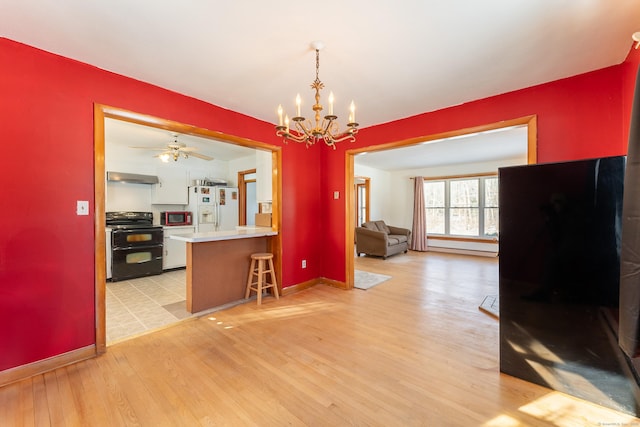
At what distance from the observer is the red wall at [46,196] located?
75.1 inches

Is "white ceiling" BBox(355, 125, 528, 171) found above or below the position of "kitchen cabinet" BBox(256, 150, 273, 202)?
above

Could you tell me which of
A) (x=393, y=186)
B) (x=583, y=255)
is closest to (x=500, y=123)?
(x=583, y=255)

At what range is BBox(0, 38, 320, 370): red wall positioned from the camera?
1908 mm

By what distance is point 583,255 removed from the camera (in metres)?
1.72

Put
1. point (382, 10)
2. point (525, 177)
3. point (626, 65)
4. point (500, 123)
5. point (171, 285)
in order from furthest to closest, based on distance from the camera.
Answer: point (171, 285) → point (500, 123) → point (626, 65) → point (525, 177) → point (382, 10)

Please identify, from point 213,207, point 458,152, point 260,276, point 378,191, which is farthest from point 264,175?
point 378,191

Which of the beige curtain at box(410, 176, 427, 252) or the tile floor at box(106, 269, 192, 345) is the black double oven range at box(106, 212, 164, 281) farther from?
the beige curtain at box(410, 176, 427, 252)

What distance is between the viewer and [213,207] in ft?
19.1

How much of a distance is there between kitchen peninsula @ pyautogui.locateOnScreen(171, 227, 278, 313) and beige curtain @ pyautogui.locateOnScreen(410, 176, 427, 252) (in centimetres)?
540

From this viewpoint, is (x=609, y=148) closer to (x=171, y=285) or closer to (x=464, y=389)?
(x=464, y=389)

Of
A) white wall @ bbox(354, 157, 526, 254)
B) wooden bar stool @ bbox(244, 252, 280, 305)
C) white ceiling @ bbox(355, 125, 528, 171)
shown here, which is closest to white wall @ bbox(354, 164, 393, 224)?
white wall @ bbox(354, 157, 526, 254)

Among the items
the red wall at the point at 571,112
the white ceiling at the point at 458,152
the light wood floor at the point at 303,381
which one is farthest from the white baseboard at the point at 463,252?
the red wall at the point at 571,112

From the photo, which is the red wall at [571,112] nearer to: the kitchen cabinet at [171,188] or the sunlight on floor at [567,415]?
the sunlight on floor at [567,415]

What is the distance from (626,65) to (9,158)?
481 cm
